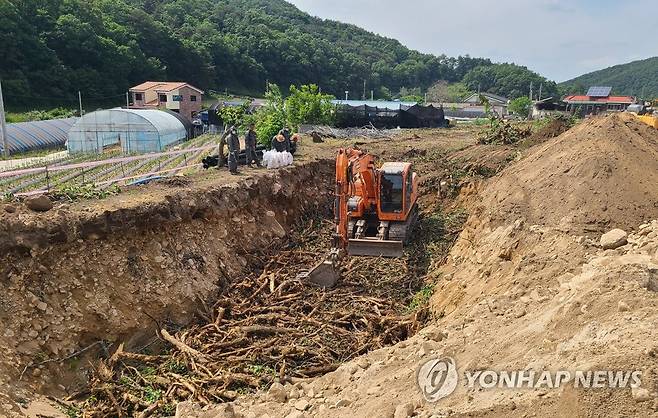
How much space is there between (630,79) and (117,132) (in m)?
154

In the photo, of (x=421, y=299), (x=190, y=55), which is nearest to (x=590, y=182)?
(x=421, y=299)

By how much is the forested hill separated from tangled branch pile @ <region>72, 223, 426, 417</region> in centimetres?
12622

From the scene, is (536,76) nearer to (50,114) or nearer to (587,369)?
(50,114)

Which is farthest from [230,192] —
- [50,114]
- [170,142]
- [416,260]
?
[50,114]

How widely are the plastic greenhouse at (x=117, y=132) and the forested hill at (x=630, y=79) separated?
382 feet

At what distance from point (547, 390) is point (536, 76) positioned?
413ft

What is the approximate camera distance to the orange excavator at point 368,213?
12.4m

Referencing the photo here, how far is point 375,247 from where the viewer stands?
522 inches

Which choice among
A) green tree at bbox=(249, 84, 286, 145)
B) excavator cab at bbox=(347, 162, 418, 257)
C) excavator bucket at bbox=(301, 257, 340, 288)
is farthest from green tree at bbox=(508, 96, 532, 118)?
excavator bucket at bbox=(301, 257, 340, 288)

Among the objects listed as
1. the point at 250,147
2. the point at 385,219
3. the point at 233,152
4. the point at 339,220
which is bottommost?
the point at 385,219

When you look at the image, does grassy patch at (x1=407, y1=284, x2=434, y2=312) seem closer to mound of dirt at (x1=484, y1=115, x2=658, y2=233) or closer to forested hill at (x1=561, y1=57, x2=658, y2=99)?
mound of dirt at (x1=484, y1=115, x2=658, y2=233)

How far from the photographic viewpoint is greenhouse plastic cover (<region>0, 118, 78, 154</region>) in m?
27.7

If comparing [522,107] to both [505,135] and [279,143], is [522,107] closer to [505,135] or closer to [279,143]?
[505,135]
